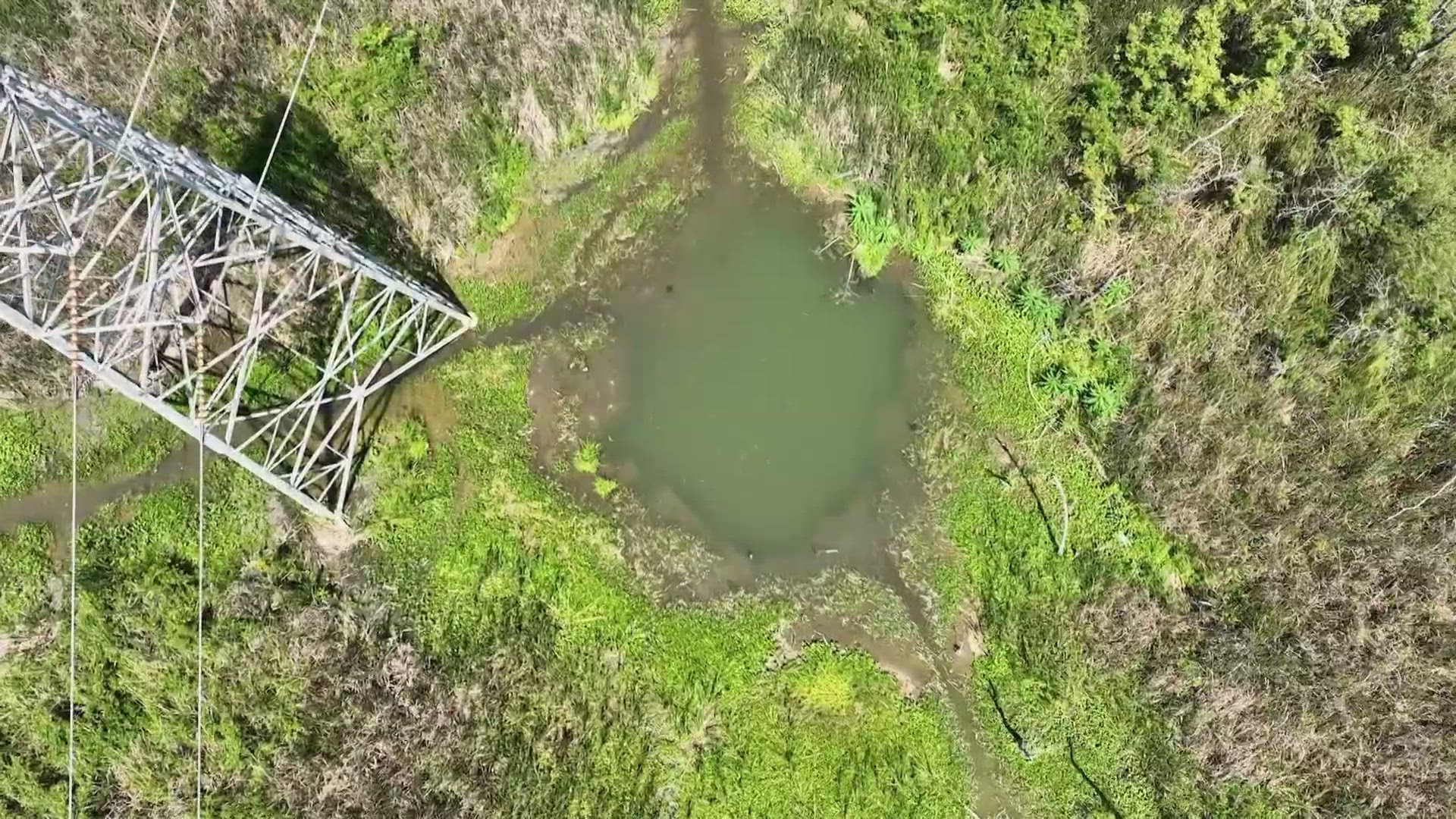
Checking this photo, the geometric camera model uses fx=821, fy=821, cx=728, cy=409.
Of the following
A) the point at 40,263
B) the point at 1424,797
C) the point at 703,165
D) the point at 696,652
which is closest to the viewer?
the point at 40,263

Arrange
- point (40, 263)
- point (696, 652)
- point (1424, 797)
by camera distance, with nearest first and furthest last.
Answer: point (40, 263), point (1424, 797), point (696, 652)

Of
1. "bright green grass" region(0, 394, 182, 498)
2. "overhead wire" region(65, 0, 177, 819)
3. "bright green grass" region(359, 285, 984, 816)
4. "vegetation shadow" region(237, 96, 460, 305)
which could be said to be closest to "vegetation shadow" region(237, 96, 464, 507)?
"vegetation shadow" region(237, 96, 460, 305)

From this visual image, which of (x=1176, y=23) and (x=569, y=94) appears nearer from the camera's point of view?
(x=1176, y=23)

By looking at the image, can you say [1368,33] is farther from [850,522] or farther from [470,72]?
[470,72]

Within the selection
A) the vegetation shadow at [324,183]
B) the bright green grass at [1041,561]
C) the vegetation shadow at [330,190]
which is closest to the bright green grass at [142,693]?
the vegetation shadow at [330,190]

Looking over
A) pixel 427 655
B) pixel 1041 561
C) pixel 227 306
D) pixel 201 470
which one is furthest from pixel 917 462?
pixel 227 306

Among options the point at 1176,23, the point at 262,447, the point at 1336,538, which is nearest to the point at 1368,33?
the point at 1176,23

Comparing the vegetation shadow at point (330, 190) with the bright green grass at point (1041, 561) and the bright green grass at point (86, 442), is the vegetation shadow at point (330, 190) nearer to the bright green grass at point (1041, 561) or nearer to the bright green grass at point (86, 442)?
the bright green grass at point (86, 442)
